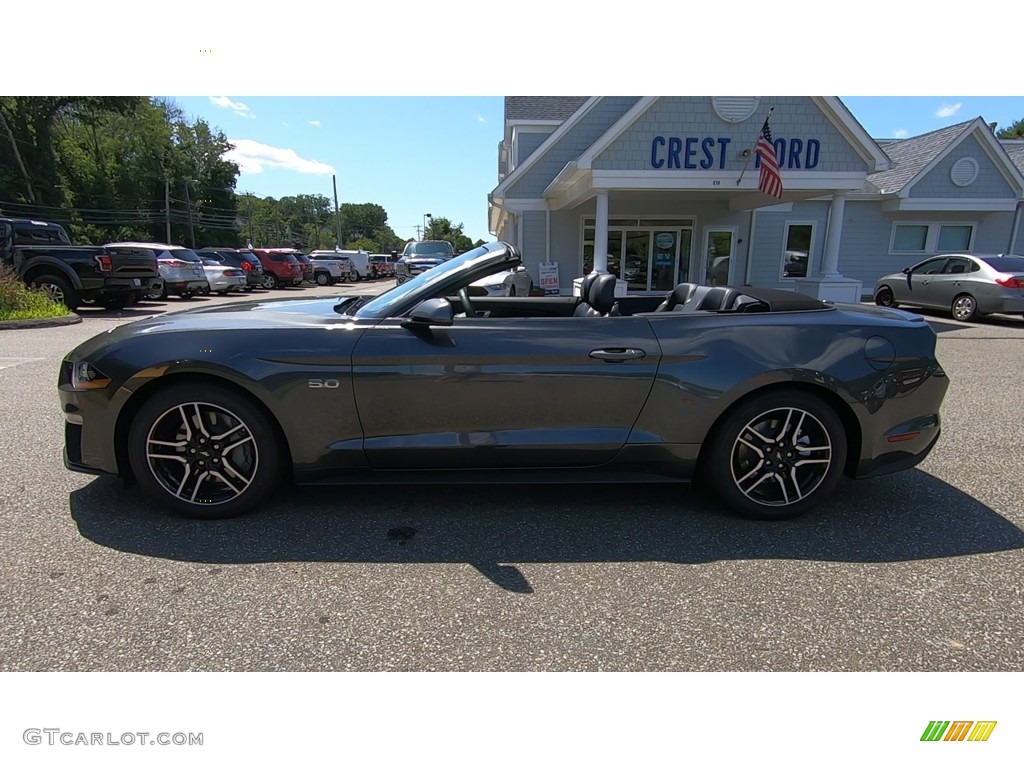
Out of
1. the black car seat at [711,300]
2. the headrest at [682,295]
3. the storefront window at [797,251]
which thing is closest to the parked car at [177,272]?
the headrest at [682,295]

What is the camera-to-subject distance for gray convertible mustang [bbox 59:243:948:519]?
2787mm

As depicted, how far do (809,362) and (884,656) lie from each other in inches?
56.5

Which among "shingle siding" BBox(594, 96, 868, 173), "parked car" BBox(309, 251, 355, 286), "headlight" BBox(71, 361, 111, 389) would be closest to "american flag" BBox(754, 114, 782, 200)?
"shingle siding" BBox(594, 96, 868, 173)

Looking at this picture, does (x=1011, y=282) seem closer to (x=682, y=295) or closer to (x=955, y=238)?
(x=955, y=238)

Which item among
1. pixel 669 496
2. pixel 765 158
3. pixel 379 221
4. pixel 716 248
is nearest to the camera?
pixel 669 496

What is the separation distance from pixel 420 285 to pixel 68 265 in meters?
13.0

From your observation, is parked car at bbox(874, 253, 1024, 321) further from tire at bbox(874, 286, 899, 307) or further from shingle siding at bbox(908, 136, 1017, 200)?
shingle siding at bbox(908, 136, 1017, 200)

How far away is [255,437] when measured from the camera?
2824 mm

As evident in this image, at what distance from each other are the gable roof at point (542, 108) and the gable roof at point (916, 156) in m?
9.49

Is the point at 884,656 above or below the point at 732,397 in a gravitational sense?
below

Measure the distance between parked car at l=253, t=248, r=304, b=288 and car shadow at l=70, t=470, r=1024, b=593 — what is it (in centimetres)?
2260

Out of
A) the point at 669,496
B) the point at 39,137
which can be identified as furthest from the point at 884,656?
the point at 39,137

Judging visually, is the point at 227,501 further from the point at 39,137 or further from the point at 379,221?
the point at 379,221

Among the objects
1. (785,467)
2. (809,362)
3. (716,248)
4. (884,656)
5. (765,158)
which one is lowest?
(884,656)
